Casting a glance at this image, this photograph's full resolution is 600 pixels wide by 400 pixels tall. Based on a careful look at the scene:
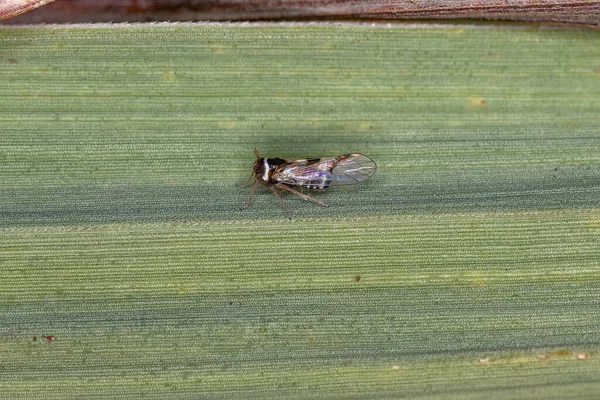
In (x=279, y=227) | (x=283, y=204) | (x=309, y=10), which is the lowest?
(x=279, y=227)

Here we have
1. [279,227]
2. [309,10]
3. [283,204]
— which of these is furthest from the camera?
[309,10]

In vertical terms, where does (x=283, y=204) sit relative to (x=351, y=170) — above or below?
below

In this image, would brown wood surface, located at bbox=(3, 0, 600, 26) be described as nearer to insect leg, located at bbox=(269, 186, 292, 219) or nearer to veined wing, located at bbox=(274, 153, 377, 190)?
veined wing, located at bbox=(274, 153, 377, 190)

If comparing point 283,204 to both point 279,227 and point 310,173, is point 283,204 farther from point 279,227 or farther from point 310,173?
point 310,173

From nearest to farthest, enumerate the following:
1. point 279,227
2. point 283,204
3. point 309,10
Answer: point 279,227 → point 283,204 → point 309,10

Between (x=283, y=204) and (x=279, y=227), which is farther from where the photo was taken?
(x=283, y=204)

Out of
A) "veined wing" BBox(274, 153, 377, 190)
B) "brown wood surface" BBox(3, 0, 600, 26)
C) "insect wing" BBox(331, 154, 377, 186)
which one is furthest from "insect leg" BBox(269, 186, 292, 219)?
"brown wood surface" BBox(3, 0, 600, 26)

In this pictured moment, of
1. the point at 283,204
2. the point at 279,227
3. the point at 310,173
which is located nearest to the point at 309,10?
the point at 310,173

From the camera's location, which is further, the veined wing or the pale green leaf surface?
the veined wing
